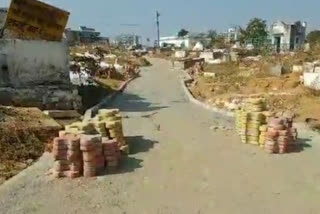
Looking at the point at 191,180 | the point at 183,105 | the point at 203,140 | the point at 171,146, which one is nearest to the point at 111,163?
the point at 191,180

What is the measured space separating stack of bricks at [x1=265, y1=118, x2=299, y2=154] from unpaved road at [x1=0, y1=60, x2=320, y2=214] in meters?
0.23

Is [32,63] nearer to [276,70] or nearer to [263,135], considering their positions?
[263,135]

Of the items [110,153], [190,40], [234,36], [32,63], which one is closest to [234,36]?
[234,36]

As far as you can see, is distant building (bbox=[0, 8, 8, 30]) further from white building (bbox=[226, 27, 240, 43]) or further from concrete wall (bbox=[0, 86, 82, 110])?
white building (bbox=[226, 27, 240, 43])

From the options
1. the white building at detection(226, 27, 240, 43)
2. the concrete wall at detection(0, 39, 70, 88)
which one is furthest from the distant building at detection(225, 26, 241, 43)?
the concrete wall at detection(0, 39, 70, 88)

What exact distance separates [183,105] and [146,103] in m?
1.48

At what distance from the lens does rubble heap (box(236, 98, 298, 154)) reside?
980 cm

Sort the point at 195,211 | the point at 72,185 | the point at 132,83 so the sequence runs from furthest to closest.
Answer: the point at 132,83 → the point at 72,185 → the point at 195,211

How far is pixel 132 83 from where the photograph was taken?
85.2 feet

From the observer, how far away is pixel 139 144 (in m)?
10.7

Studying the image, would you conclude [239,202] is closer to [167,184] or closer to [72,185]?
[167,184]

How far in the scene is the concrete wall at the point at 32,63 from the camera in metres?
14.2

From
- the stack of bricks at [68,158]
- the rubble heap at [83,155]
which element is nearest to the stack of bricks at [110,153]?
the rubble heap at [83,155]

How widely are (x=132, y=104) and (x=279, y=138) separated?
8563 mm
